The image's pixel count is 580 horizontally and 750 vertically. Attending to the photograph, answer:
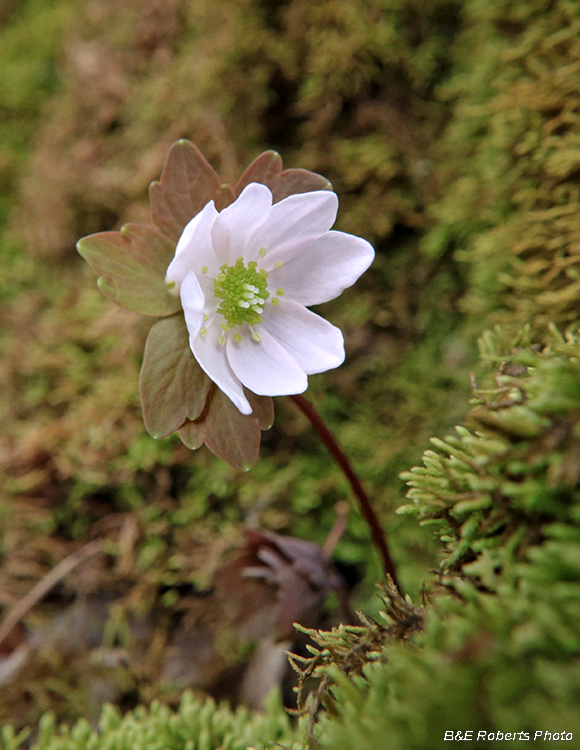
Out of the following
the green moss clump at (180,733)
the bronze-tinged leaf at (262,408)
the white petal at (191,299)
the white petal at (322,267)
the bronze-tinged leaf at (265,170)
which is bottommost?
the green moss clump at (180,733)

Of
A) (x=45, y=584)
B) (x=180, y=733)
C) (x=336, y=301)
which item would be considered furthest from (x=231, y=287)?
(x=45, y=584)

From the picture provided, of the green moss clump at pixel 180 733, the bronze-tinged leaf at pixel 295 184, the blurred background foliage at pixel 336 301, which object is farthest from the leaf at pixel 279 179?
the green moss clump at pixel 180 733

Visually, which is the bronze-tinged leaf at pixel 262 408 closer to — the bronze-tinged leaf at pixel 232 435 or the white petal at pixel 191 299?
the bronze-tinged leaf at pixel 232 435

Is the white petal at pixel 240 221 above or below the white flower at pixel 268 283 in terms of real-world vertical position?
above

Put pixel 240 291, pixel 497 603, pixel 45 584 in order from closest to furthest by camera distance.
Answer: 1. pixel 497 603
2. pixel 240 291
3. pixel 45 584

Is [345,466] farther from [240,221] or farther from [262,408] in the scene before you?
[240,221]
